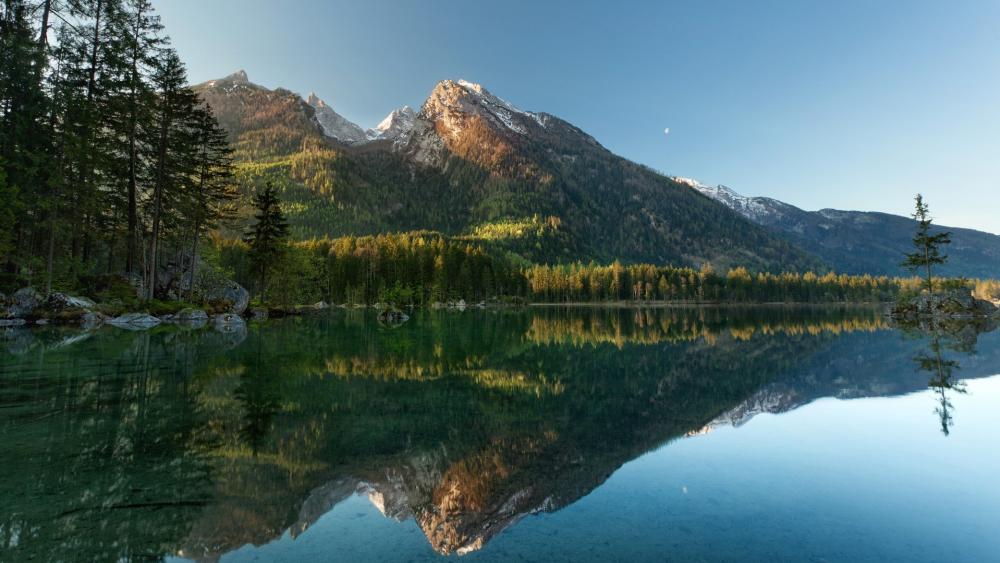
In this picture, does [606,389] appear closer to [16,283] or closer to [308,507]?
[308,507]

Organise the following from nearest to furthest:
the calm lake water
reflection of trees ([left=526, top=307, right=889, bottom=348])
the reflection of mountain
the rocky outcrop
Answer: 1. the calm lake water
2. the reflection of mountain
3. reflection of trees ([left=526, top=307, right=889, bottom=348])
4. the rocky outcrop

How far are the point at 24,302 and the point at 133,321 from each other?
7.75 metres

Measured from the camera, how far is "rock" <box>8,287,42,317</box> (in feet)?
118

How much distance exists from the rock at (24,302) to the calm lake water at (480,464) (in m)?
22.9

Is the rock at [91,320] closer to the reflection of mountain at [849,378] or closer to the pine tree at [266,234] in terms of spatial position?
the pine tree at [266,234]

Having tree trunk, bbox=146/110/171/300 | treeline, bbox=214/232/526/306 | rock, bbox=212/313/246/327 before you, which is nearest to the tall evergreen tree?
tree trunk, bbox=146/110/171/300

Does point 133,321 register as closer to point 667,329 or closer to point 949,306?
point 667,329

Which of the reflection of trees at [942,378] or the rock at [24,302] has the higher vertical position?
the rock at [24,302]

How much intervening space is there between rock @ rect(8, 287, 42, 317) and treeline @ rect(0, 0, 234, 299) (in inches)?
38.4

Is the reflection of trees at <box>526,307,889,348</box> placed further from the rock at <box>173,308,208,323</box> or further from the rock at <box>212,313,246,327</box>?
the rock at <box>173,308,208,323</box>

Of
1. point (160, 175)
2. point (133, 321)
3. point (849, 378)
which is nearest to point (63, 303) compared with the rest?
point (133, 321)

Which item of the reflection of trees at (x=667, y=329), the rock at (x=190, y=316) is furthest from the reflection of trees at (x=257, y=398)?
the rock at (x=190, y=316)

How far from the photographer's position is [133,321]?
3788cm

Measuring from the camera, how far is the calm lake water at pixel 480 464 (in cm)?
632
